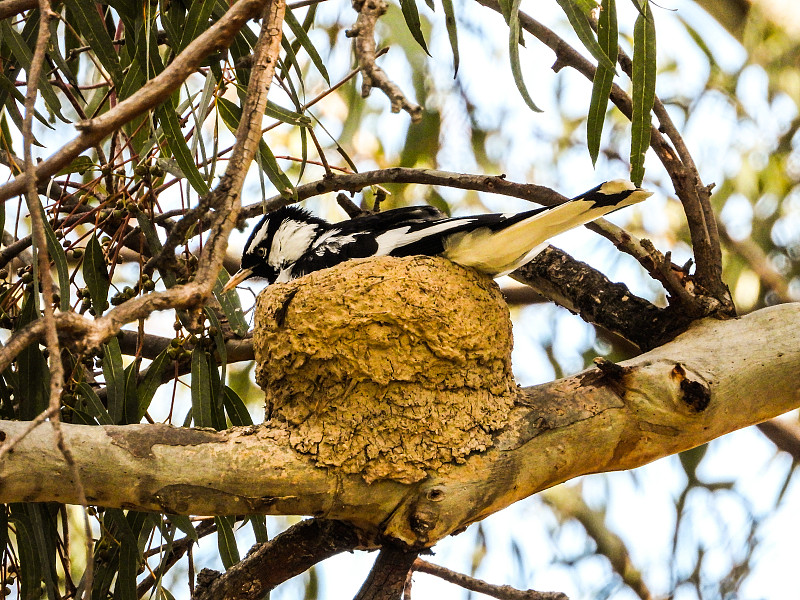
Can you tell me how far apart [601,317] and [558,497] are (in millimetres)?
2505

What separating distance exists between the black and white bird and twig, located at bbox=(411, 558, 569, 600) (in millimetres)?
981

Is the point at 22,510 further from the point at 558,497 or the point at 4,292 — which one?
the point at 558,497

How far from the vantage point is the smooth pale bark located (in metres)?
1.69

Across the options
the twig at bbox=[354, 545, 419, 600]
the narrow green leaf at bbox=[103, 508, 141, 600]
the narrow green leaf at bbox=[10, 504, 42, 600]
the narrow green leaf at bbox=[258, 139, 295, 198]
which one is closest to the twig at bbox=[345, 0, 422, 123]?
the narrow green leaf at bbox=[258, 139, 295, 198]

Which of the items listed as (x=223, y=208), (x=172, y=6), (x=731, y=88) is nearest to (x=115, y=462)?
(x=223, y=208)

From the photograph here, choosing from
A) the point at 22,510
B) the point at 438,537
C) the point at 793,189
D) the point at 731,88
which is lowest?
the point at 438,537

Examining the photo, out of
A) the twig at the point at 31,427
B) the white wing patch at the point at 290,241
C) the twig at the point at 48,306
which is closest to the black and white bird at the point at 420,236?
the white wing patch at the point at 290,241

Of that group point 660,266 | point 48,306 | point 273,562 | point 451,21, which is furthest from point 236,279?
point 48,306

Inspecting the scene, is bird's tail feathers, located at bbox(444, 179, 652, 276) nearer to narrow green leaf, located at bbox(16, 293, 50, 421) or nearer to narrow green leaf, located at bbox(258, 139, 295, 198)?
narrow green leaf, located at bbox(258, 139, 295, 198)

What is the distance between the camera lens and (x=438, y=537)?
1906 mm

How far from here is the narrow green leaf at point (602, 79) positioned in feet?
6.63

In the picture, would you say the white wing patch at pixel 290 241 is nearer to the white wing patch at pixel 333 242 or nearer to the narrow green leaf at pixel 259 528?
the white wing patch at pixel 333 242

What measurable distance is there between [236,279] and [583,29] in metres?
1.53

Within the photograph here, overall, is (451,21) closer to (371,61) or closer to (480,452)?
(371,61)
